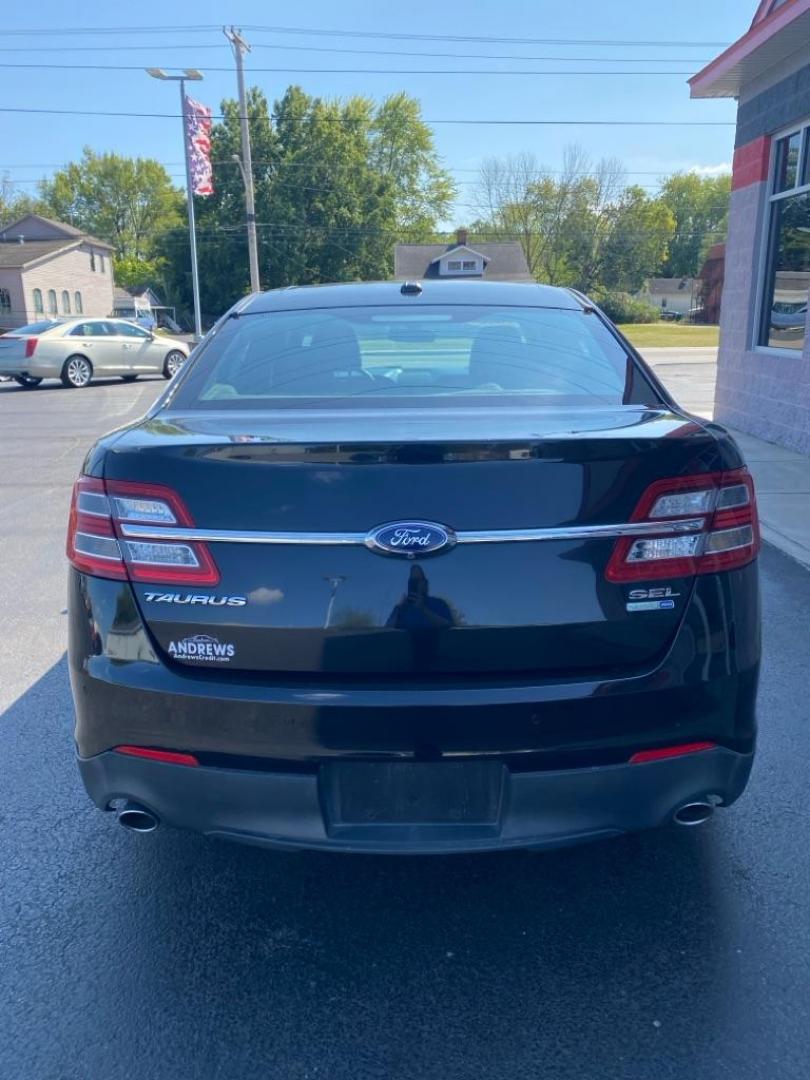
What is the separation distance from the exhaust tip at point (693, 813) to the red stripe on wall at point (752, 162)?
9498mm

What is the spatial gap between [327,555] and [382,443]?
29cm

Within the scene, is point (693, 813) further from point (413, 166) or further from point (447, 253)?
point (413, 166)

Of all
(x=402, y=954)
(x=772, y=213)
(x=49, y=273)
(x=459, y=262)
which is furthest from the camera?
(x=459, y=262)

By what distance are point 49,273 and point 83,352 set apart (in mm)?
33605

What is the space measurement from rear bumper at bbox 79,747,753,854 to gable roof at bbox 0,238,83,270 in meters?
50.5

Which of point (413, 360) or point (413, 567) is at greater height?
point (413, 360)

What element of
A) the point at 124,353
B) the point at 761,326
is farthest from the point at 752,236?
the point at 124,353

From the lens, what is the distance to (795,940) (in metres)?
2.30

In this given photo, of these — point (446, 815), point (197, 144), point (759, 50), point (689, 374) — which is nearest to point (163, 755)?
point (446, 815)

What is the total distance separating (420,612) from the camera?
1916 millimetres

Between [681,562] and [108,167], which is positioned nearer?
[681,562]

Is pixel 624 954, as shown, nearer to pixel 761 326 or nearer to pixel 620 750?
pixel 620 750

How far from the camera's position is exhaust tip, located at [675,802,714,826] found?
6.95ft

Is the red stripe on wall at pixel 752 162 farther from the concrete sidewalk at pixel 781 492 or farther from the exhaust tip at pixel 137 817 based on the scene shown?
the exhaust tip at pixel 137 817
